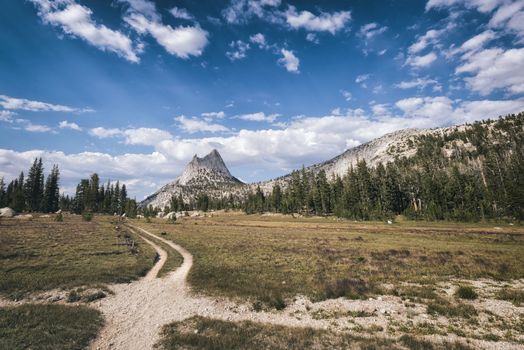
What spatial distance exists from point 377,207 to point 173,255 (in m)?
89.5

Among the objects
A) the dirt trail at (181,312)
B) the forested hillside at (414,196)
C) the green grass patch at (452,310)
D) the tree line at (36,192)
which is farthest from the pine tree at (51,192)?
the green grass patch at (452,310)

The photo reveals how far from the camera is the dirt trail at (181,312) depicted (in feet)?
36.7

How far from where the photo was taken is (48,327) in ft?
37.4

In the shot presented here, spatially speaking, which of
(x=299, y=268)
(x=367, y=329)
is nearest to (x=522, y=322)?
(x=367, y=329)

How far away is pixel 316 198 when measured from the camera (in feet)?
408

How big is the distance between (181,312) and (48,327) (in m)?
5.92

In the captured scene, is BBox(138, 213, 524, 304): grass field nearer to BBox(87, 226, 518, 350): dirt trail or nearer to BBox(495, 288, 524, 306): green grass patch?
BBox(87, 226, 518, 350): dirt trail

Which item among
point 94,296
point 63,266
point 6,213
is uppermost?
point 6,213

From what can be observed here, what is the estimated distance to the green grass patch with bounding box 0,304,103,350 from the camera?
32.7 feet

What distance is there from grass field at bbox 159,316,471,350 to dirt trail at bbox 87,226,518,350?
33.5 inches

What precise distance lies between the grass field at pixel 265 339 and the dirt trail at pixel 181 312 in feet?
2.79

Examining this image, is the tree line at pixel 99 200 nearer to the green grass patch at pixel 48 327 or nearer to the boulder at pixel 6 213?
the boulder at pixel 6 213

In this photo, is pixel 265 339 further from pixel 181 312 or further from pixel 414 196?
pixel 414 196

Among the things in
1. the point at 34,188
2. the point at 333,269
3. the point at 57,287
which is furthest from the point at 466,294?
the point at 34,188
